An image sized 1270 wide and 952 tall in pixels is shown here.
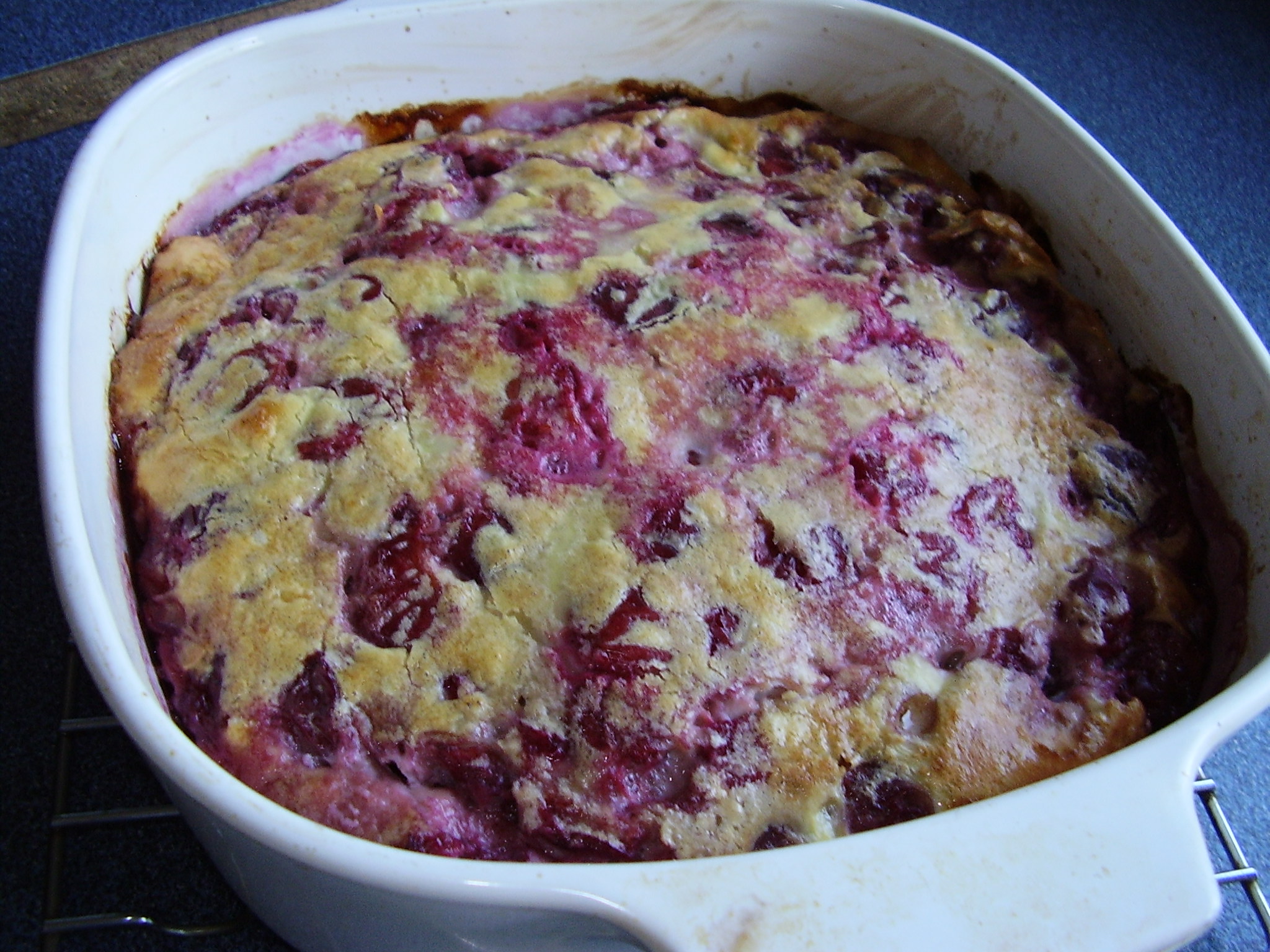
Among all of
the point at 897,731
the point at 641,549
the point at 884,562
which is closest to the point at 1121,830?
the point at 897,731

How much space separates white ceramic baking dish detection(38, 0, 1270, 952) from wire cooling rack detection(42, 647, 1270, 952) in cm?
9

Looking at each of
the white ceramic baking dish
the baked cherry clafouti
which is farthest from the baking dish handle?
the baked cherry clafouti

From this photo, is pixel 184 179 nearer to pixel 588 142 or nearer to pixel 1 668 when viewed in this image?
pixel 588 142

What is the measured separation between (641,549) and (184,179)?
2.45 feet

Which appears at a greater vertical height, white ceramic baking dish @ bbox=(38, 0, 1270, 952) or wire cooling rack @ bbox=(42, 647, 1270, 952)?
white ceramic baking dish @ bbox=(38, 0, 1270, 952)

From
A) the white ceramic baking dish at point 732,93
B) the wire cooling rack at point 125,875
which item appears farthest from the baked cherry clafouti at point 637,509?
the wire cooling rack at point 125,875

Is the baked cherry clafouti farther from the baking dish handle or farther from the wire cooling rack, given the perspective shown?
the wire cooling rack

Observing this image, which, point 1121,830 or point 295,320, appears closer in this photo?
point 1121,830

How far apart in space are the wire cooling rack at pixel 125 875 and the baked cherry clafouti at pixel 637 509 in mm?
241

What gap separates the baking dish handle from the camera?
62 cm

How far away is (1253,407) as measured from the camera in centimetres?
99

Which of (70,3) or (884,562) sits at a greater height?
(884,562)

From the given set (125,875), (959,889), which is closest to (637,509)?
(959,889)

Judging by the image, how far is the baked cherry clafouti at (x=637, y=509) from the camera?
31.9 inches
